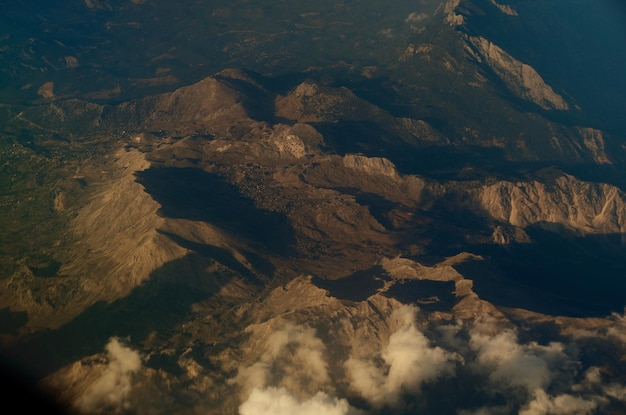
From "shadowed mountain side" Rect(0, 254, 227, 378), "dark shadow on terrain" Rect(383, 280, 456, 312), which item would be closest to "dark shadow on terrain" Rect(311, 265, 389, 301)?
"dark shadow on terrain" Rect(383, 280, 456, 312)

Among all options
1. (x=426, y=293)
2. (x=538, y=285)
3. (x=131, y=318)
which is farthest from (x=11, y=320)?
(x=538, y=285)

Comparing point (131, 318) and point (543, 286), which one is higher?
point (543, 286)

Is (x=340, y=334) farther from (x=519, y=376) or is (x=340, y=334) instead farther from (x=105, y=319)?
(x=105, y=319)

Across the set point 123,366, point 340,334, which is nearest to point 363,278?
point 340,334

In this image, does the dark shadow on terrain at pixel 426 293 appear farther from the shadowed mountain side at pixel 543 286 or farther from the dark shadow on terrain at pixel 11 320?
the dark shadow on terrain at pixel 11 320

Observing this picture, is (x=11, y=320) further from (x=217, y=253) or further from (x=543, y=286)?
(x=543, y=286)

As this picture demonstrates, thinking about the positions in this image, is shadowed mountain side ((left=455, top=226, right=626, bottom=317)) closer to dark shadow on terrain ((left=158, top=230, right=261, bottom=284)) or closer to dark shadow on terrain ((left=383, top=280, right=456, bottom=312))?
dark shadow on terrain ((left=383, top=280, right=456, bottom=312))
